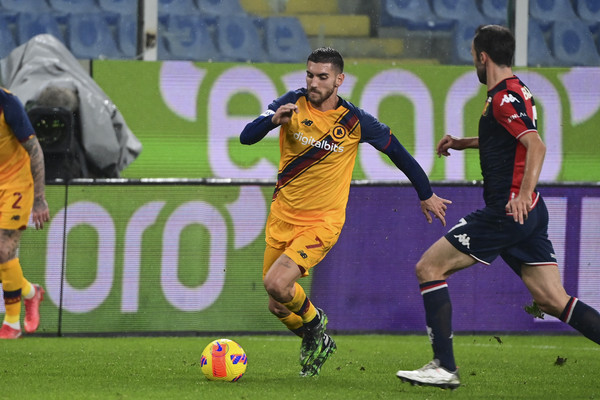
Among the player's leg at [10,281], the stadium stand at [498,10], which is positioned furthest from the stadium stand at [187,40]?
the player's leg at [10,281]

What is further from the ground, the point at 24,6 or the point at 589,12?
the point at 589,12

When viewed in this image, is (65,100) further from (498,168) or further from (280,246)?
(498,168)

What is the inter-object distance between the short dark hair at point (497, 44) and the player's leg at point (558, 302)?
1158mm

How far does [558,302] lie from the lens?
217 inches

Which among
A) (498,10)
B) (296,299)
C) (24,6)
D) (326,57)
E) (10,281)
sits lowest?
(10,281)

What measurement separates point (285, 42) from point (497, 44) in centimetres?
797

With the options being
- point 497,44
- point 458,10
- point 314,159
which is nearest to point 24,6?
point 458,10

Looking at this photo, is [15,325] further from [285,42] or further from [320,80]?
[285,42]

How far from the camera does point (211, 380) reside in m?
5.96

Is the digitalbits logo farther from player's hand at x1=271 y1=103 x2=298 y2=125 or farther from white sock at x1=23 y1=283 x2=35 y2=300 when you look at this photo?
white sock at x1=23 y1=283 x2=35 y2=300

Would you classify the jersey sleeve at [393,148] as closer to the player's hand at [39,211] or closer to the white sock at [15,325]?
the player's hand at [39,211]

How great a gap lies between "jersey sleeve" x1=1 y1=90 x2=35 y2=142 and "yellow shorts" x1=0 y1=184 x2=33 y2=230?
0.50 m

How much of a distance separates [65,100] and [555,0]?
6.84 m

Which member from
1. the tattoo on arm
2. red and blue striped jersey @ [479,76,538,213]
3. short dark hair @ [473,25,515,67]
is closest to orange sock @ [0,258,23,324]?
the tattoo on arm
